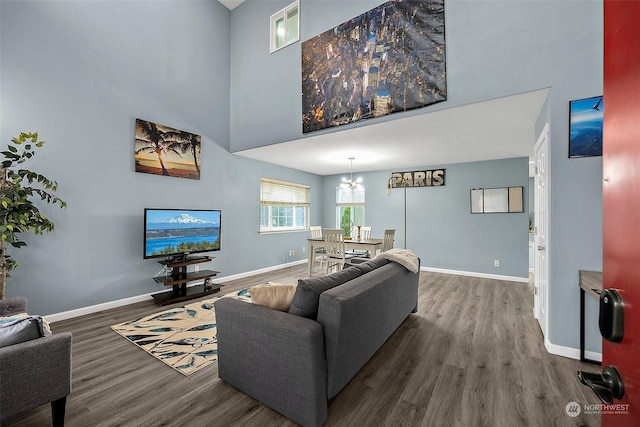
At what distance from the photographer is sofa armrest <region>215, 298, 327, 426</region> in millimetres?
1562

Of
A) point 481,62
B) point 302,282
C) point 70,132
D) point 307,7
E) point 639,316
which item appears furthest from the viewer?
point 307,7

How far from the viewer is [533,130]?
11.9 ft

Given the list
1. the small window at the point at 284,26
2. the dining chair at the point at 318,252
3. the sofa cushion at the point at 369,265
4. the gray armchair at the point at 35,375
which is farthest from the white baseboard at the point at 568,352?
the small window at the point at 284,26

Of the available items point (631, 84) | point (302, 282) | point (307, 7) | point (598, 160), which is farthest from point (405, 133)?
point (631, 84)

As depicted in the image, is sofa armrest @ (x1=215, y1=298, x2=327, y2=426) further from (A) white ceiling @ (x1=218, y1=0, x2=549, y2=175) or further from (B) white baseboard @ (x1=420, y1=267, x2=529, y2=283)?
(B) white baseboard @ (x1=420, y1=267, x2=529, y2=283)

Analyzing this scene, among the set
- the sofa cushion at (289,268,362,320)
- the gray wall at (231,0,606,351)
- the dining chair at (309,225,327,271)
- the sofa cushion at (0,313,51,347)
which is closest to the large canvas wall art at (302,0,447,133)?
the gray wall at (231,0,606,351)

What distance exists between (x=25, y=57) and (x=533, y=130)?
618cm

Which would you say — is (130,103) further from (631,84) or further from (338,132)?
(631,84)

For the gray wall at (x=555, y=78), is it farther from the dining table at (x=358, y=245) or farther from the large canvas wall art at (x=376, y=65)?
the dining table at (x=358, y=245)

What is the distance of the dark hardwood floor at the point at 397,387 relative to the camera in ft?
5.45

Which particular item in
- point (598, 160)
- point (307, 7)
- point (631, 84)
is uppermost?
point (307, 7)

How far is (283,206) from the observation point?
6449mm

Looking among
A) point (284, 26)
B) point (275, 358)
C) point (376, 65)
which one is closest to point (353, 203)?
point (376, 65)

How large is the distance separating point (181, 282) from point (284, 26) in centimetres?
446
